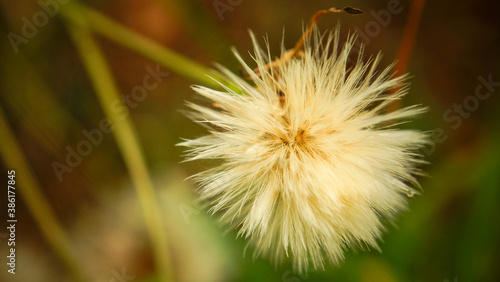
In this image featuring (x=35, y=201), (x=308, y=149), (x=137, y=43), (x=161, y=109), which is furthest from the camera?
(x=161, y=109)

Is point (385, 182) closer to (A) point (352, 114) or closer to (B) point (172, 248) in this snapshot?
(A) point (352, 114)

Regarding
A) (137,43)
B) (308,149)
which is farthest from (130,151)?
(308,149)

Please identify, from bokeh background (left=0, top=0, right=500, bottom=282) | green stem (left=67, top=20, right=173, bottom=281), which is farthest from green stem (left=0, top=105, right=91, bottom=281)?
green stem (left=67, top=20, right=173, bottom=281)

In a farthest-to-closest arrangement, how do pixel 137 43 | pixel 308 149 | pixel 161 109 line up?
pixel 161 109 < pixel 137 43 < pixel 308 149

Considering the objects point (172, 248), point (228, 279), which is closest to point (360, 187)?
point (228, 279)

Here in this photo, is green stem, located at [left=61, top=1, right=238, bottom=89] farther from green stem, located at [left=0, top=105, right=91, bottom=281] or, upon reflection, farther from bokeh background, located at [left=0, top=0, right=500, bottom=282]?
green stem, located at [left=0, top=105, right=91, bottom=281]

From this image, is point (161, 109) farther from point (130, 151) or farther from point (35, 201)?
point (35, 201)

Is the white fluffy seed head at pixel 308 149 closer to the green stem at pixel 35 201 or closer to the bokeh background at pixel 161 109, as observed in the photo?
the bokeh background at pixel 161 109
